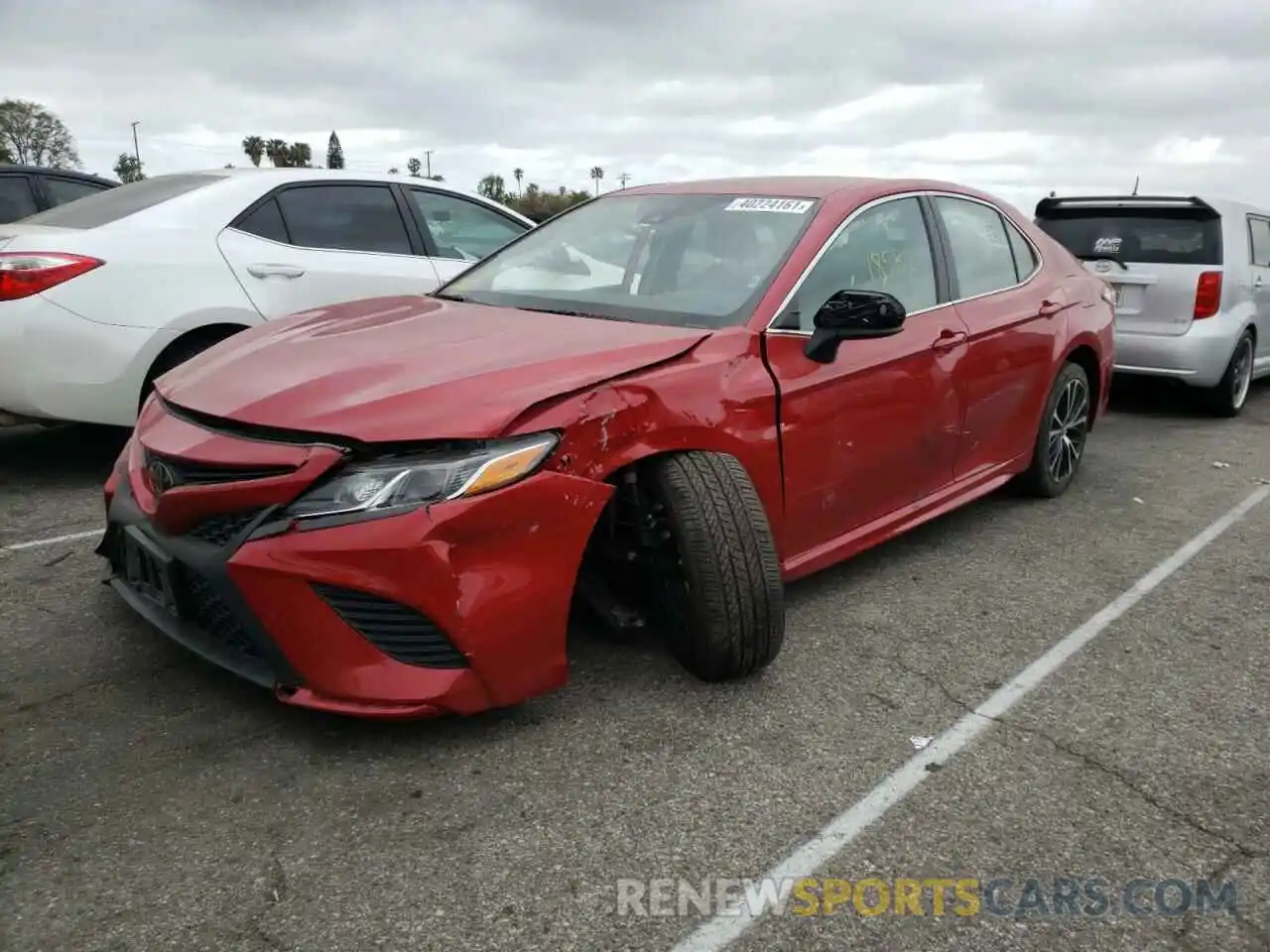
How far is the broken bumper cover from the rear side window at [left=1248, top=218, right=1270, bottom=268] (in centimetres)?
703

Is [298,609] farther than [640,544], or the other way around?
[640,544]

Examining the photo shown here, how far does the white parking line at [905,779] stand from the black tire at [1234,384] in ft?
13.3

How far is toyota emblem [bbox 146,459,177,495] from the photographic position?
262cm

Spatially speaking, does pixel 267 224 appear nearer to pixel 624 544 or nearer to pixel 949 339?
pixel 624 544

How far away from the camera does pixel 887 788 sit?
252 cm

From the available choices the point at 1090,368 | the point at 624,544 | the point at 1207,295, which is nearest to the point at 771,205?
the point at 624,544

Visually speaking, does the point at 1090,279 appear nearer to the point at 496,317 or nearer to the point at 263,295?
the point at 496,317

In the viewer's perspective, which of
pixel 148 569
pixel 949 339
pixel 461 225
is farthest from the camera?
pixel 461 225

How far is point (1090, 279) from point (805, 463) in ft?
9.09

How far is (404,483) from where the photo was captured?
239 cm

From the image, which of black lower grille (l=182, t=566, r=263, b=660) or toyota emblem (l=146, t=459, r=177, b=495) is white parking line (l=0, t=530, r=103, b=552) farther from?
black lower grille (l=182, t=566, r=263, b=660)

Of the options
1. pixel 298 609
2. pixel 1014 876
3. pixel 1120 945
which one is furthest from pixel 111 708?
pixel 1120 945

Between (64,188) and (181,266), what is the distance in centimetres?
464

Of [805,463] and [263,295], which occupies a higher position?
[263,295]
